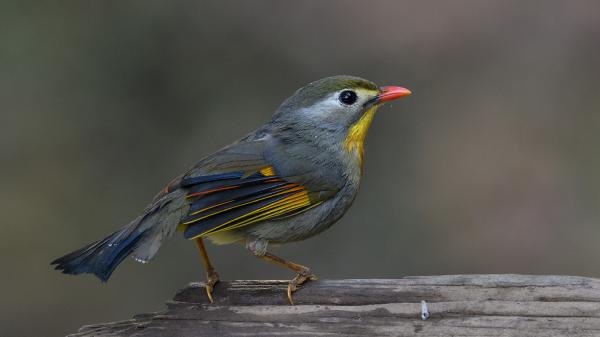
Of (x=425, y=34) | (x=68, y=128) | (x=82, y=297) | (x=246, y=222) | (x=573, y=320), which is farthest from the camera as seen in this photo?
(x=425, y=34)

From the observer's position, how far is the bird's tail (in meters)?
4.61

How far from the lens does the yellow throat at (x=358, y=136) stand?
5.55 metres

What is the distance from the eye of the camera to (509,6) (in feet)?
33.8

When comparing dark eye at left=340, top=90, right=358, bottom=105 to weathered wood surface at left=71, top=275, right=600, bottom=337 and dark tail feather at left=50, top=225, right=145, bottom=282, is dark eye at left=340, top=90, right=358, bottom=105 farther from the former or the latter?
dark tail feather at left=50, top=225, right=145, bottom=282

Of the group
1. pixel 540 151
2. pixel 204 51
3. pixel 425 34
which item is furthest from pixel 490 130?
pixel 204 51

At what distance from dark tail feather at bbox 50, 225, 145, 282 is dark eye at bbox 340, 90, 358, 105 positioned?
1.47 metres

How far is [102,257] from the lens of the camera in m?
4.63

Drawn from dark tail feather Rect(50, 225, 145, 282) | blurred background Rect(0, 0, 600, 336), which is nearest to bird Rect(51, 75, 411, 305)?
dark tail feather Rect(50, 225, 145, 282)

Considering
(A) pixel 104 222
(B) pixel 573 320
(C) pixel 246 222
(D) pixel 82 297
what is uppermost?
(C) pixel 246 222

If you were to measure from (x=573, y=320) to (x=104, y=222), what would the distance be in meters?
5.64

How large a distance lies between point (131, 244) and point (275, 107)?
495 centimetres

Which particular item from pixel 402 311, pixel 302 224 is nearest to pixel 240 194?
pixel 302 224

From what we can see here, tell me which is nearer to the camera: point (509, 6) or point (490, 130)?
point (490, 130)

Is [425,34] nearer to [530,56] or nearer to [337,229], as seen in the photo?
[530,56]
